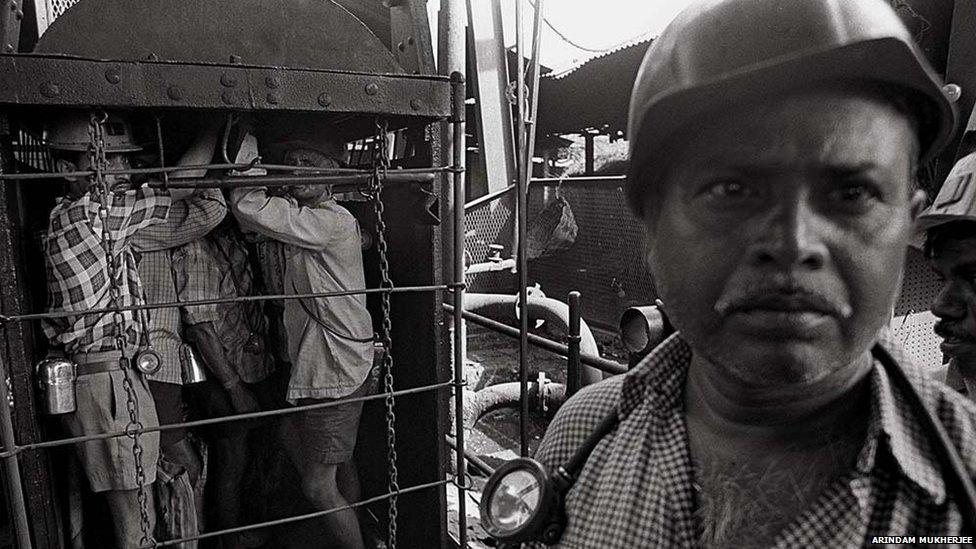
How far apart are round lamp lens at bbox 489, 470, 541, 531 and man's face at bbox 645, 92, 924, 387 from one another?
1.60 feet

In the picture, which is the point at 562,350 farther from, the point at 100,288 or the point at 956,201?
the point at 100,288

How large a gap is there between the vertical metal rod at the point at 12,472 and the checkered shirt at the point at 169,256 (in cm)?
93

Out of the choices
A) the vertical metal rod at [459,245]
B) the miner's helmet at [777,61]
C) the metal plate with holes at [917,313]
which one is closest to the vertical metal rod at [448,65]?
the vertical metal rod at [459,245]

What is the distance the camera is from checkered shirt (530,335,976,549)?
978mm

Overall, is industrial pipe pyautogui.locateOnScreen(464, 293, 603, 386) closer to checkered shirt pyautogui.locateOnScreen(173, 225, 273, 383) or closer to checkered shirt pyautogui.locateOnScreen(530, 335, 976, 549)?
checkered shirt pyautogui.locateOnScreen(173, 225, 273, 383)

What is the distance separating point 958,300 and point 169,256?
3.42m

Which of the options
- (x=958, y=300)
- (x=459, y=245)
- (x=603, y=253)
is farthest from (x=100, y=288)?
(x=603, y=253)

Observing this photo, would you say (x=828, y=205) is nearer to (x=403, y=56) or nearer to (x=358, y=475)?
(x=403, y=56)

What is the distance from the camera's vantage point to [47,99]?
2.24 metres

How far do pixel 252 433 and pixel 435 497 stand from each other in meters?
1.45

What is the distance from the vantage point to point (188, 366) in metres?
3.41

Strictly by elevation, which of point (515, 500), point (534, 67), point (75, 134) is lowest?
point (515, 500)

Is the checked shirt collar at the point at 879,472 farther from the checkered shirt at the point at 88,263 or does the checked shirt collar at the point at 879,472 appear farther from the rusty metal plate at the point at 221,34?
the checkered shirt at the point at 88,263

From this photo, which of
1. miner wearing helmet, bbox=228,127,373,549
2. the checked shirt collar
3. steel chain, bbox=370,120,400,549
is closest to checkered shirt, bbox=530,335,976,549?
the checked shirt collar
